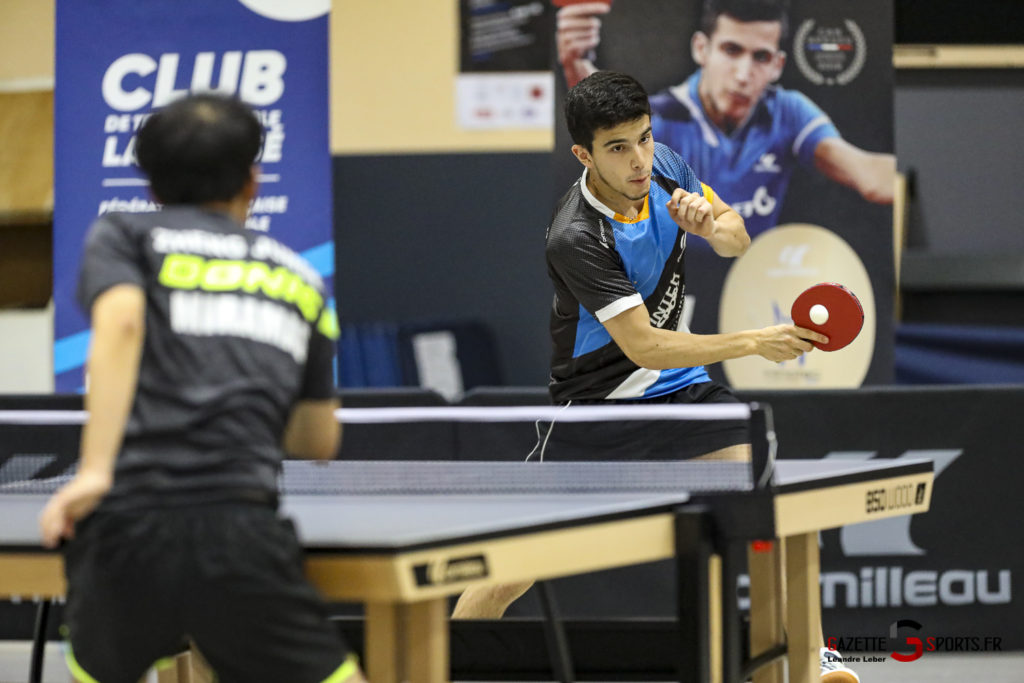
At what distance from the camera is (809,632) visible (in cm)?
341

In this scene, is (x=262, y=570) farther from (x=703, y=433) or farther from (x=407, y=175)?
(x=407, y=175)

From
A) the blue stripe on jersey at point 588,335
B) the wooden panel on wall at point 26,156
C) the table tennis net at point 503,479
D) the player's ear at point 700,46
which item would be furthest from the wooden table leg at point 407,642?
the wooden panel on wall at point 26,156

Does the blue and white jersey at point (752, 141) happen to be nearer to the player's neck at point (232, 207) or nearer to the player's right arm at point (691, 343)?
the player's right arm at point (691, 343)

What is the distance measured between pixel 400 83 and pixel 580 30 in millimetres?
4346

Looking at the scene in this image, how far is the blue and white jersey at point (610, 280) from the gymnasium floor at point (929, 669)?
1.55m

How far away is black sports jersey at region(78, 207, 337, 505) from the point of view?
7.07ft

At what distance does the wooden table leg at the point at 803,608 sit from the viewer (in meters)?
3.41

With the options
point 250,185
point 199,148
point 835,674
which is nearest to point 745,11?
point 835,674

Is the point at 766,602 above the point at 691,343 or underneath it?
underneath

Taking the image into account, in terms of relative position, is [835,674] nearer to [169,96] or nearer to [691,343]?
[691,343]

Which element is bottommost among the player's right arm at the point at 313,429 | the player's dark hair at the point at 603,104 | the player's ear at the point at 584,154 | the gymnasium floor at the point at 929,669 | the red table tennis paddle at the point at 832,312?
the gymnasium floor at the point at 929,669

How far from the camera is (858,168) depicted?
6176 mm

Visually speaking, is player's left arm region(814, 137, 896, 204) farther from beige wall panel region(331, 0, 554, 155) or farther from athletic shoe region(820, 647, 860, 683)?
beige wall panel region(331, 0, 554, 155)

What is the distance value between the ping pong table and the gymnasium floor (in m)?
1.37
